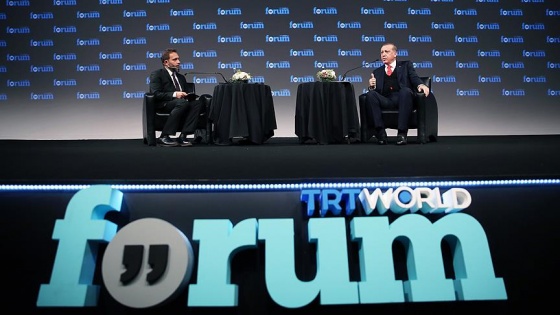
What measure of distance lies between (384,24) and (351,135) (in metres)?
2.59

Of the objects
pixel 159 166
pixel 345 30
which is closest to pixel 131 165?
pixel 159 166

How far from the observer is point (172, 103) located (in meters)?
5.04

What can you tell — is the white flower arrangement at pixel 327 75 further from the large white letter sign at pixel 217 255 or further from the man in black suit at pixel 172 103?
the large white letter sign at pixel 217 255

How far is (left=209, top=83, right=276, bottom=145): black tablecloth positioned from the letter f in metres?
2.27

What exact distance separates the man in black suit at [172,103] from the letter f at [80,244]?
218 cm

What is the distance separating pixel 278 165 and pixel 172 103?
2.12 m

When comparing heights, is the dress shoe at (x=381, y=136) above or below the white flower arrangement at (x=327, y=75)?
below

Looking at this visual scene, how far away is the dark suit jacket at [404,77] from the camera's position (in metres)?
5.04

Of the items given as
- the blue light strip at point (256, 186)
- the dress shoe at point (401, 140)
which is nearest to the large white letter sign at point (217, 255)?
the blue light strip at point (256, 186)

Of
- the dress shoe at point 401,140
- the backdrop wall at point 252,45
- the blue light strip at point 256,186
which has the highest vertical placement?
the backdrop wall at point 252,45

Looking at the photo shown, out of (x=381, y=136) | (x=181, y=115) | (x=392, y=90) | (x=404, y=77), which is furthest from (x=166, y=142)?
(x=404, y=77)

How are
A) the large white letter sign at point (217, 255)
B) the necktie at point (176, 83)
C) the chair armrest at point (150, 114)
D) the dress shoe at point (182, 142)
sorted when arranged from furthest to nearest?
1. the necktie at point (176, 83)
2. the chair armrest at point (150, 114)
3. the dress shoe at point (182, 142)
4. the large white letter sign at point (217, 255)

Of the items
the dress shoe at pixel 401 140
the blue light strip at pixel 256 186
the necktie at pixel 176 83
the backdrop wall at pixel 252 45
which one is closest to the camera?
the blue light strip at pixel 256 186

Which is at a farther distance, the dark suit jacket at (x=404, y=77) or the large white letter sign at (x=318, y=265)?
the dark suit jacket at (x=404, y=77)
